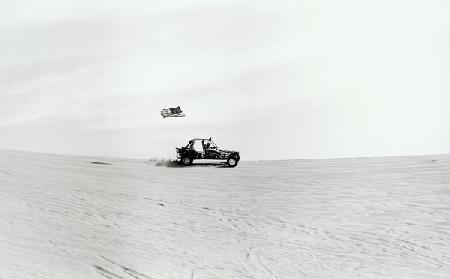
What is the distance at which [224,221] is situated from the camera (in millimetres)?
10484

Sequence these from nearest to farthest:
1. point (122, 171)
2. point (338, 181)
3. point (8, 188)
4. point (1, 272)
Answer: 1. point (1, 272)
2. point (8, 188)
3. point (338, 181)
4. point (122, 171)

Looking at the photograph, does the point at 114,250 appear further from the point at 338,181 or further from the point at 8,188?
the point at 338,181

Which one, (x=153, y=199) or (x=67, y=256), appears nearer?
(x=67, y=256)

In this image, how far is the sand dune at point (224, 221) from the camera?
827cm

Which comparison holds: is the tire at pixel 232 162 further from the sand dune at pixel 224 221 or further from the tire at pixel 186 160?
the tire at pixel 186 160

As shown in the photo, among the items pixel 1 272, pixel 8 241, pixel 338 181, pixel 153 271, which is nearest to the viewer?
pixel 1 272

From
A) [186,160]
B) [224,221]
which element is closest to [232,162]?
[186,160]

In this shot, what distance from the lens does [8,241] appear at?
28.2ft

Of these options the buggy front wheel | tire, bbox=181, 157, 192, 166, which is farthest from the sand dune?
tire, bbox=181, 157, 192, 166

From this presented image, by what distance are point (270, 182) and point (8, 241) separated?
653 cm

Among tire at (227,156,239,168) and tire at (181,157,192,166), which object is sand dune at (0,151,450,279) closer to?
tire at (227,156,239,168)

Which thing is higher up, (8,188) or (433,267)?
(8,188)

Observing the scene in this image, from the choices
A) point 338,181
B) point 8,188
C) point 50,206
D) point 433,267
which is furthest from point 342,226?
point 8,188

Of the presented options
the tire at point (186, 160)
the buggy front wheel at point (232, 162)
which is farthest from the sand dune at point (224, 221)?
the tire at point (186, 160)
